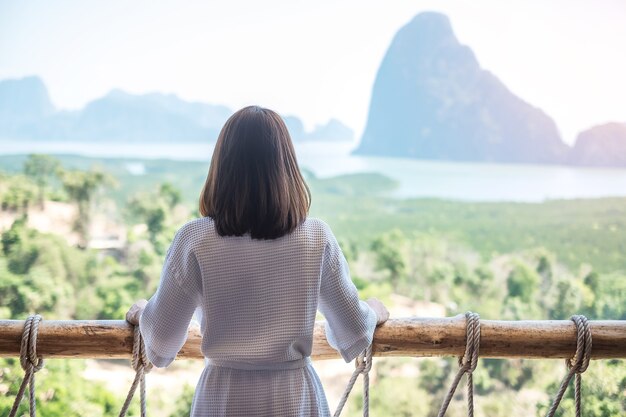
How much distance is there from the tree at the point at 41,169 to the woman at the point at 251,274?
219 inches

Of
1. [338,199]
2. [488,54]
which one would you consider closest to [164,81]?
[338,199]

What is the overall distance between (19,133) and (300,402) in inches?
277

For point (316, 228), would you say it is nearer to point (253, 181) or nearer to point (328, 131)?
point (253, 181)

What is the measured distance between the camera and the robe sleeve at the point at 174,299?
0.90m

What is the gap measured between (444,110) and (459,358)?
6.49 m

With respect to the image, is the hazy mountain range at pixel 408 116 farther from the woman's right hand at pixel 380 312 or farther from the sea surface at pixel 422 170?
the woman's right hand at pixel 380 312

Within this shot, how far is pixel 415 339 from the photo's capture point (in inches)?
45.0

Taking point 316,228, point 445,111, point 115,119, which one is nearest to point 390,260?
point 445,111

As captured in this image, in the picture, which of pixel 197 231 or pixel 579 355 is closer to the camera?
pixel 197 231

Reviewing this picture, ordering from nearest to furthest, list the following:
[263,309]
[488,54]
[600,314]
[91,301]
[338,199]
Result: [263,309]
[600,314]
[91,301]
[488,54]
[338,199]

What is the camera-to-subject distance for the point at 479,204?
675 cm

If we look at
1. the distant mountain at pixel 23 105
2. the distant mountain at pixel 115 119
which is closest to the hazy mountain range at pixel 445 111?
the distant mountain at pixel 115 119

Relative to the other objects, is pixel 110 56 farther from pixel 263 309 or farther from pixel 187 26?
pixel 263 309

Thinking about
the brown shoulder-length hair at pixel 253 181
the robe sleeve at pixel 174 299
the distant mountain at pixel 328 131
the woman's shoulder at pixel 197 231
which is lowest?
the distant mountain at pixel 328 131
